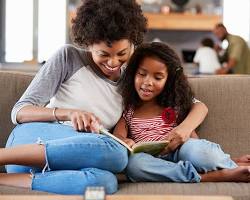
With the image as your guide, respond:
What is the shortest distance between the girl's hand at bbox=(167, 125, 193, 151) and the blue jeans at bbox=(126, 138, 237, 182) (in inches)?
0.6

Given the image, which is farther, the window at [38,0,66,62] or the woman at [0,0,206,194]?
the window at [38,0,66,62]

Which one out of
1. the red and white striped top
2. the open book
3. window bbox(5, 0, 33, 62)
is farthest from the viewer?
window bbox(5, 0, 33, 62)

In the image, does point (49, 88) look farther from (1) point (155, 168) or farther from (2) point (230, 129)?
(2) point (230, 129)

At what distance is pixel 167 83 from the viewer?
1811mm

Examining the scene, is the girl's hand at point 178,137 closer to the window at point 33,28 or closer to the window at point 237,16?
the window at point 33,28

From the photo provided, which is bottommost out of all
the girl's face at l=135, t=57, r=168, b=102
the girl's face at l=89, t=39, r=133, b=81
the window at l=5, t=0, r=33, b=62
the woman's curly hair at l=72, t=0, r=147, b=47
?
the window at l=5, t=0, r=33, b=62

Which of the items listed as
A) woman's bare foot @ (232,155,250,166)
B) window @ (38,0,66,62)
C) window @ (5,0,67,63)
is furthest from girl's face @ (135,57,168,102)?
window @ (38,0,66,62)

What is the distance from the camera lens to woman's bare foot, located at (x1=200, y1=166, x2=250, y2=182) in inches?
58.0

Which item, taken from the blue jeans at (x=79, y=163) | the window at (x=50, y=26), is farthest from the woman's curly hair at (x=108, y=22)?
the window at (x=50, y=26)

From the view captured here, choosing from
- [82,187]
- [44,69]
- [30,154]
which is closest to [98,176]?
[82,187]

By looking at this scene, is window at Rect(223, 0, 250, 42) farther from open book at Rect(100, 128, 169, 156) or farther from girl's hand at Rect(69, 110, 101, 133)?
girl's hand at Rect(69, 110, 101, 133)

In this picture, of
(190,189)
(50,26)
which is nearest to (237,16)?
(50,26)

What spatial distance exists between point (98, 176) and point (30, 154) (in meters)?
0.21

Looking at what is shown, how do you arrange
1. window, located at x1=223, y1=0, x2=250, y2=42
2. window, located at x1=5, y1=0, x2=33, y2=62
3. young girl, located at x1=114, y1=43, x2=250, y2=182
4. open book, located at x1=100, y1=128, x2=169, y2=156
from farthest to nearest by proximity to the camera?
window, located at x1=223, y1=0, x2=250, y2=42 → window, located at x1=5, y1=0, x2=33, y2=62 → young girl, located at x1=114, y1=43, x2=250, y2=182 → open book, located at x1=100, y1=128, x2=169, y2=156
